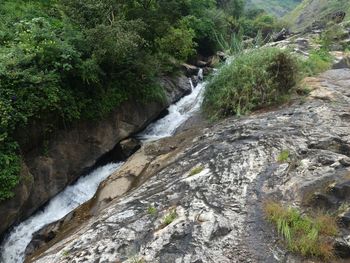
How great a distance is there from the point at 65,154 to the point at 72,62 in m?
2.24

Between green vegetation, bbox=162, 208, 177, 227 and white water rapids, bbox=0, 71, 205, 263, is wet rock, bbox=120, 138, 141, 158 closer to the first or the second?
white water rapids, bbox=0, 71, 205, 263

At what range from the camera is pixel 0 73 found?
7445mm

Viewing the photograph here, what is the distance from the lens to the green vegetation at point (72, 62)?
7.61m

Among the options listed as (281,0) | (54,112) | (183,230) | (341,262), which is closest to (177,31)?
(54,112)

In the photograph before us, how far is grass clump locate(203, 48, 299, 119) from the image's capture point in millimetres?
9867

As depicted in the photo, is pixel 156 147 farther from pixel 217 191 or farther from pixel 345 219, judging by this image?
pixel 345 219

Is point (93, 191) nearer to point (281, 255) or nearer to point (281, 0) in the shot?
point (281, 255)

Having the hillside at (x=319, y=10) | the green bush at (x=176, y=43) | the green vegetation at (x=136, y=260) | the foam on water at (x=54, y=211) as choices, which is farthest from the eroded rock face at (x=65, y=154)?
the hillside at (x=319, y=10)

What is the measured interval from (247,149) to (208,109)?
12.7ft

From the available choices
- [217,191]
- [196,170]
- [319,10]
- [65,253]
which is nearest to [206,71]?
[196,170]

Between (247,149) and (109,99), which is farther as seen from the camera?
(109,99)

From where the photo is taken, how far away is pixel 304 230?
4910 millimetres

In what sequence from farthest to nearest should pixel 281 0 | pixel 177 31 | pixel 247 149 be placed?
1. pixel 281 0
2. pixel 177 31
3. pixel 247 149

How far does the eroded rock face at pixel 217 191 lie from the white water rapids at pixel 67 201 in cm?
93
